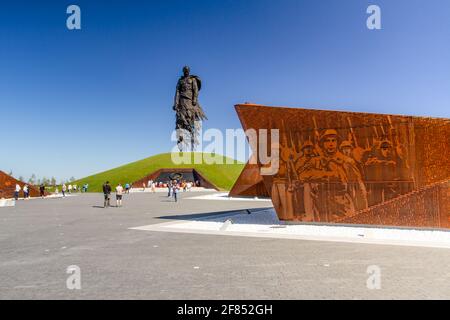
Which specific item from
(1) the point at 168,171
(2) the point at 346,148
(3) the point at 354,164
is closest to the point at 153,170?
(1) the point at 168,171

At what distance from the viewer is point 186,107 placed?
64.3m

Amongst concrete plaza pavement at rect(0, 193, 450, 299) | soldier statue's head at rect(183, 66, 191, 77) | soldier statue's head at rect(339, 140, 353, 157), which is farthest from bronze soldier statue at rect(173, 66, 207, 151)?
concrete plaza pavement at rect(0, 193, 450, 299)

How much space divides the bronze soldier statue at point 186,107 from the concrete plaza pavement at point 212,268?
177ft

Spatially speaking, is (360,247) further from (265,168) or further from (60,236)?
(60,236)

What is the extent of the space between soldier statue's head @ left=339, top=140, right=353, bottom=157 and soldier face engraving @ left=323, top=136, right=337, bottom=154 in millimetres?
251

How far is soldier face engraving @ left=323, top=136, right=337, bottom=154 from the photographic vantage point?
46.2 feet

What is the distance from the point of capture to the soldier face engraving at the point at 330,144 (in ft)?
46.2

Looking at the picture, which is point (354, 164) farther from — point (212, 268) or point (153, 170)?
point (153, 170)

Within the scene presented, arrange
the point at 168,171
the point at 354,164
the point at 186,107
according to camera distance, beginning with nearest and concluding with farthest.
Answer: the point at 354,164 < the point at 168,171 < the point at 186,107

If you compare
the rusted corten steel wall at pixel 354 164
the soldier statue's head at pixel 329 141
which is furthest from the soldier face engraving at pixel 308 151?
the soldier statue's head at pixel 329 141

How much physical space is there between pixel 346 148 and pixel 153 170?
5348 centimetres

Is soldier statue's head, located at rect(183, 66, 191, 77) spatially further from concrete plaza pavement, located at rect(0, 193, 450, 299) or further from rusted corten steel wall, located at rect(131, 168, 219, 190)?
concrete plaza pavement, located at rect(0, 193, 450, 299)

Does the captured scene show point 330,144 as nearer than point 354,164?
No
